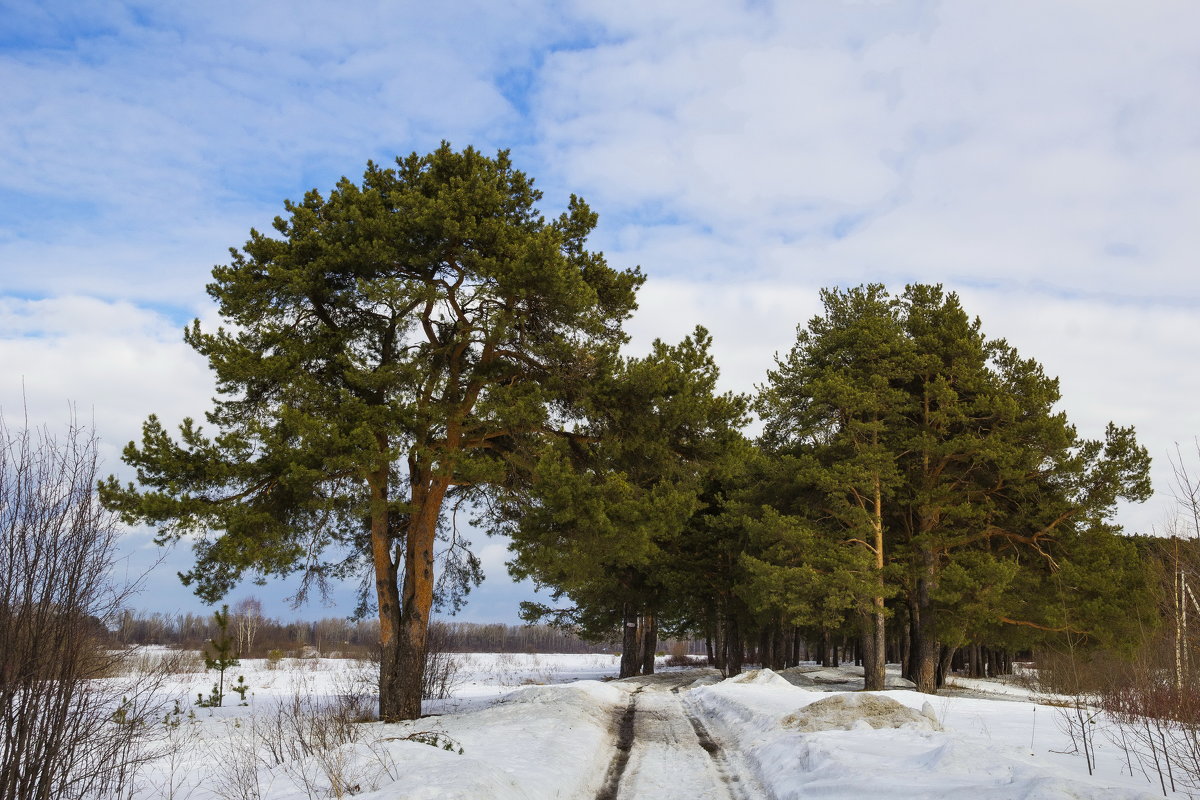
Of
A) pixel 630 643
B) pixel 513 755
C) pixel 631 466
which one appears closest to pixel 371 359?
pixel 631 466

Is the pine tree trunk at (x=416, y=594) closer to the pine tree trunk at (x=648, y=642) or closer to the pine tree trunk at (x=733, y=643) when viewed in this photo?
the pine tree trunk at (x=733, y=643)

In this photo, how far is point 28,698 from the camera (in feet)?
21.7

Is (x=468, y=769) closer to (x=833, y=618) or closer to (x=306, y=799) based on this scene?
(x=306, y=799)

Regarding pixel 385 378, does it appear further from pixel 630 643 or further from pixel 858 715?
pixel 630 643

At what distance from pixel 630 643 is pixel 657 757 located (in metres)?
25.2

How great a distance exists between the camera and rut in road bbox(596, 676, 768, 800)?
9211mm

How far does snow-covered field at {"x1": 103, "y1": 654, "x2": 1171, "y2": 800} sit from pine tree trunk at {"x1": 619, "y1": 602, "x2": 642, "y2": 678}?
19024 mm

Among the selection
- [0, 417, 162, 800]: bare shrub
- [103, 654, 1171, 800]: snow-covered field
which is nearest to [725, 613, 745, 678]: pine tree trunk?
[103, 654, 1171, 800]: snow-covered field

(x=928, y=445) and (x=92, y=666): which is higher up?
(x=928, y=445)

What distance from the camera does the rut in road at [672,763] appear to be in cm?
921

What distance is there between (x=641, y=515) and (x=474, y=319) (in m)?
5.45

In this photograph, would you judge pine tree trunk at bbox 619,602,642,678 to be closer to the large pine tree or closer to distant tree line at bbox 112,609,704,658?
distant tree line at bbox 112,609,704,658

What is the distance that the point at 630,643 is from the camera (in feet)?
118

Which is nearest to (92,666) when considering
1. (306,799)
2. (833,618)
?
(306,799)
